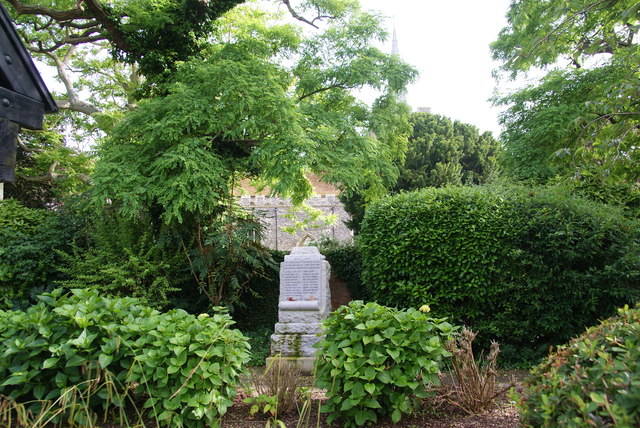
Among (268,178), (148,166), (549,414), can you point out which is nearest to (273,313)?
(268,178)

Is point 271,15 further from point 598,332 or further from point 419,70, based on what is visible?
point 598,332

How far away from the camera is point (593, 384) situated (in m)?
1.80

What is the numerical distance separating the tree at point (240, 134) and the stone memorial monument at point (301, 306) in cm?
91

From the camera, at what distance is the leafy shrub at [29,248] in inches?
275

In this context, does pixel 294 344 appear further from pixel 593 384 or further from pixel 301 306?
pixel 593 384

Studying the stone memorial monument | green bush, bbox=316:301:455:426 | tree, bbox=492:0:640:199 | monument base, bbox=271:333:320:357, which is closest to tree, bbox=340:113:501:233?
tree, bbox=492:0:640:199

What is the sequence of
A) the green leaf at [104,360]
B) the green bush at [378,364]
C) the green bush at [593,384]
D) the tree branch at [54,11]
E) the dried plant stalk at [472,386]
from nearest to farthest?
the green bush at [593,384] → the green leaf at [104,360] → the green bush at [378,364] → the dried plant stalk at [472,386] → the tree branch at [54,11]

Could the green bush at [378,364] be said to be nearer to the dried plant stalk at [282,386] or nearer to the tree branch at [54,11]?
the dried plant stalk at [282,386]

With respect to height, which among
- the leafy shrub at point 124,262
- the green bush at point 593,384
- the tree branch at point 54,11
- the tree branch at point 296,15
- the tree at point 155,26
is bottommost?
the green bush at point 593,384

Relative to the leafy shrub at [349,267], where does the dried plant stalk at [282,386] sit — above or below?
below

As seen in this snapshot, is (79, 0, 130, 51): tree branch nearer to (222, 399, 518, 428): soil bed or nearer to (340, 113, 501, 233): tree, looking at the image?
(222, 399, 518, 428): soil bed

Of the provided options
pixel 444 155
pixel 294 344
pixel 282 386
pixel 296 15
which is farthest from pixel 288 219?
pixel 282 386

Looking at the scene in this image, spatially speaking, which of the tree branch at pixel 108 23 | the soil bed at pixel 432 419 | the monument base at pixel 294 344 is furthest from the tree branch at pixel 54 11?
the soil bed at pixel 432 419

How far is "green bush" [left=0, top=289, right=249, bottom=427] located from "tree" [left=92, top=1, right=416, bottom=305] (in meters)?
3.07
